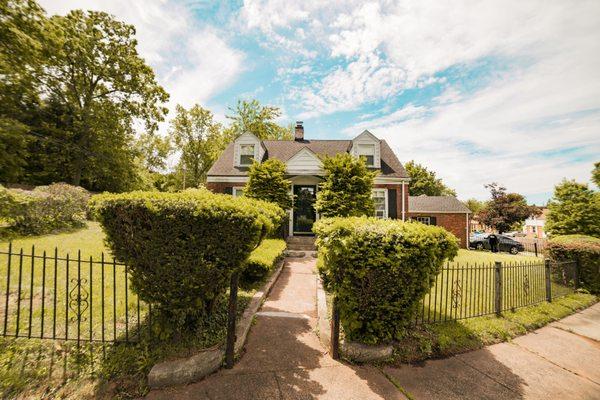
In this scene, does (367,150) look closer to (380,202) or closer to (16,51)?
(380,202)

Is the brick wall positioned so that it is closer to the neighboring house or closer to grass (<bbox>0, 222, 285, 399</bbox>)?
grass (<bbox>0, 222, 285, 399</bbox>)

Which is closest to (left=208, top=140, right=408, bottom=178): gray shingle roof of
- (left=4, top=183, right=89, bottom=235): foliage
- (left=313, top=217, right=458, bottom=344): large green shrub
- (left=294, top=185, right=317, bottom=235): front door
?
(left=294, top=185, right=317, bottom=235): front door

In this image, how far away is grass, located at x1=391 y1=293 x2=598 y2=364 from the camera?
4.11 metres

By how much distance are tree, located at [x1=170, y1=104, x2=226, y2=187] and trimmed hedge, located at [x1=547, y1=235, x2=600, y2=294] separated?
113 ft

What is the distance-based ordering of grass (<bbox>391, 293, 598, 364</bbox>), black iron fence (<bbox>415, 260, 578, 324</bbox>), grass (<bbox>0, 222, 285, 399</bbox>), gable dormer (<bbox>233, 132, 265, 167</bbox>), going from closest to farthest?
grass (<bbox>0, 222, 285, 399</bbox>)
grass (<bbox>391, 293, 598, 364</bbox>)
black iron fence (<bbox>415, 260, 578, 324</bbox>)
gable dormer (<bbox>233, 132, 265, 167</bbox>)

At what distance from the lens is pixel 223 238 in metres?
3.40

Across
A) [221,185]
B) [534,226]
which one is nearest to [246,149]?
[221,185]

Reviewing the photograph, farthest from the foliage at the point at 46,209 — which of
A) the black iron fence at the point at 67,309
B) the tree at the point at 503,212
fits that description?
the tree at the point at 503,212

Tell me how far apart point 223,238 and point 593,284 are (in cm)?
1239

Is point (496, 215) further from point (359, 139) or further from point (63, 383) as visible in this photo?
point (63, 383)

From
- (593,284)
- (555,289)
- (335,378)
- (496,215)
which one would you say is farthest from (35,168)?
(496,215)

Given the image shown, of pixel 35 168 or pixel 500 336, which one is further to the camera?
pixel 35 168

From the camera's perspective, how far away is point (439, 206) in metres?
25.0

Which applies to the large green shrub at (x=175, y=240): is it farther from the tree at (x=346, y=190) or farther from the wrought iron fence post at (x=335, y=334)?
the tree at (x=346, y=190)
